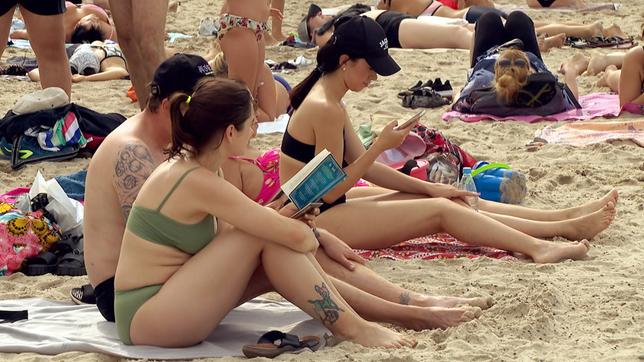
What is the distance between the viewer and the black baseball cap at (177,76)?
399cm

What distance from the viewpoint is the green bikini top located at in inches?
148

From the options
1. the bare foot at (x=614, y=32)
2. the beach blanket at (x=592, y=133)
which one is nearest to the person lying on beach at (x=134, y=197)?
the beach blanket at (x=592, y=133)

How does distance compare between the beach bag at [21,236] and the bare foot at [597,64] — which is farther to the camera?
the bare foot at [597,64]

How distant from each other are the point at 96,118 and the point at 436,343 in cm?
348

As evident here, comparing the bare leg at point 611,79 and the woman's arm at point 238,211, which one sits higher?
the woman's arm at point 238,211

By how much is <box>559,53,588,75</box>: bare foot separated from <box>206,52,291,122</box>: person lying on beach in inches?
79.3

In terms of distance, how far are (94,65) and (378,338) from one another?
5.66m

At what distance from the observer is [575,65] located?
27.5 feet

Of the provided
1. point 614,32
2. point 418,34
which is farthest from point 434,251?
point 614,32

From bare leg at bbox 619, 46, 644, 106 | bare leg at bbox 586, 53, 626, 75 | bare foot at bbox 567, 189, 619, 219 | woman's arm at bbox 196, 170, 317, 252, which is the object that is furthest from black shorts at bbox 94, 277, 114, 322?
bare leg at bbox 586, 53, 626, 75

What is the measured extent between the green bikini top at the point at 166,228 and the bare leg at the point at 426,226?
1.07 meters

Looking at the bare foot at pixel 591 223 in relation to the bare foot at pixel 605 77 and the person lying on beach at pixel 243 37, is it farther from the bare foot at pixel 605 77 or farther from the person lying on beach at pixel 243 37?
the bare foot at pixel 605 77

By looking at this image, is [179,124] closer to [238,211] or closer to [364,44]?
[238,211]

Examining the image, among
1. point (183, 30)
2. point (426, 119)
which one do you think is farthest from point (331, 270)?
point (183, 30)
